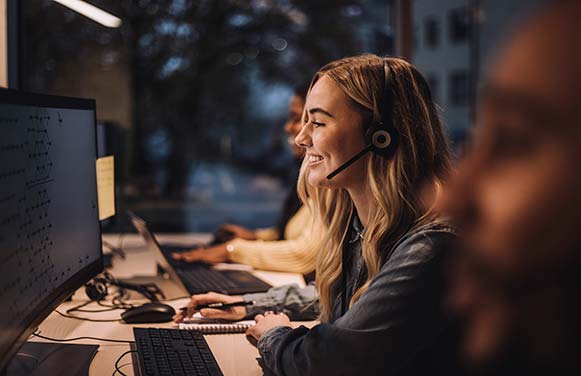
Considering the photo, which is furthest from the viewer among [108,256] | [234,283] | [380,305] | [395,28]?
[395,28]

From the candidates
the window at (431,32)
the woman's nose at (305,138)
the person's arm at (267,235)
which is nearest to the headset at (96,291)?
the woman's nose at (305,138)

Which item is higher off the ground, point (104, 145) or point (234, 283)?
point (104, 145)

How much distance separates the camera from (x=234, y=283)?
2.00 meters

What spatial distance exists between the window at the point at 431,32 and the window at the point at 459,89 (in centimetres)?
28

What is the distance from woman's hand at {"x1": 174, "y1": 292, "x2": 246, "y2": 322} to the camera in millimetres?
1635

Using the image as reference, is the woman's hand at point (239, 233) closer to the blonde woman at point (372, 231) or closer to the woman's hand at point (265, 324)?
the blonde woman at point (372, 231)

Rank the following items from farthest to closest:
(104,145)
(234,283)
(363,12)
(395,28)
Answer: (363,12) < (395,28) < (104,145) < (234,283)

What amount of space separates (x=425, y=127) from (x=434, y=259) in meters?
0.29

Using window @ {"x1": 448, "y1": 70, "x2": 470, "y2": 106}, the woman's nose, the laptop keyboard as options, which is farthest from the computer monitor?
window @ {"x1": 448, "y1": 70, "x2": 470, "y2": 106}

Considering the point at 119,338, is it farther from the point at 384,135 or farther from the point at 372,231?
the point at 384,135

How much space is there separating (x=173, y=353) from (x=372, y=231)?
0.45 metres

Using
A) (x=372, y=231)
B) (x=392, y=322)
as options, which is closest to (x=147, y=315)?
(x=372, y=231)

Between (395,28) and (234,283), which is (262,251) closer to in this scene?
(234,283)

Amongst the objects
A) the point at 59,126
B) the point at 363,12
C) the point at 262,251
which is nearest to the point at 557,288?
the point at 59,126
